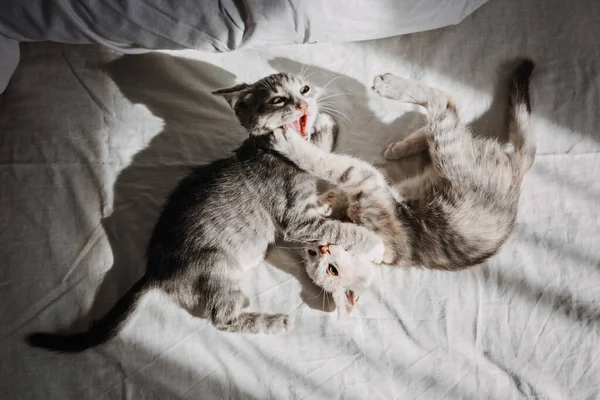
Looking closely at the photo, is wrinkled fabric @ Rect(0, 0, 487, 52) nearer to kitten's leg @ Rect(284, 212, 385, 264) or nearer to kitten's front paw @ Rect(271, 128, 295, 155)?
kitten's front paw @ Rect(271, 128, 295, 155)

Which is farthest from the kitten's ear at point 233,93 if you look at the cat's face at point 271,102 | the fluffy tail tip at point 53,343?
the fluffy tail tip at point 53,343

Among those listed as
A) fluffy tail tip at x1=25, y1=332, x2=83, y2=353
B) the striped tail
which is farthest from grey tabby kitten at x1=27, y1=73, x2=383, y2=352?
the striped tail

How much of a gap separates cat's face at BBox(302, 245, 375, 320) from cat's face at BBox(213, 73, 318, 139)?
1.16ft

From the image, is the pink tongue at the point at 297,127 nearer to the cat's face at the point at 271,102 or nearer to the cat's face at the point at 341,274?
the cat's face at the point at 271,102

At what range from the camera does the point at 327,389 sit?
1.25 meters

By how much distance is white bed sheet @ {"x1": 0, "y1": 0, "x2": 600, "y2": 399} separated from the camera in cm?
125

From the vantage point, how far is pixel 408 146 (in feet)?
4.44

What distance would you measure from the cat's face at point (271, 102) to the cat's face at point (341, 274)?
0.35m

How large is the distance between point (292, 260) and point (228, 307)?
0.76 ft

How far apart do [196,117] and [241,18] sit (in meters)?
0.32

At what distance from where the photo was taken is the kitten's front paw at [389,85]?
136 centimetres

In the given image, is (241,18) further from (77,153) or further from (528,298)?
(528,298)

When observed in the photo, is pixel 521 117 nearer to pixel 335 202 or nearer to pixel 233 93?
pixel 335 202

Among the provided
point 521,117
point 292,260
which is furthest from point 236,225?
point 521,117
